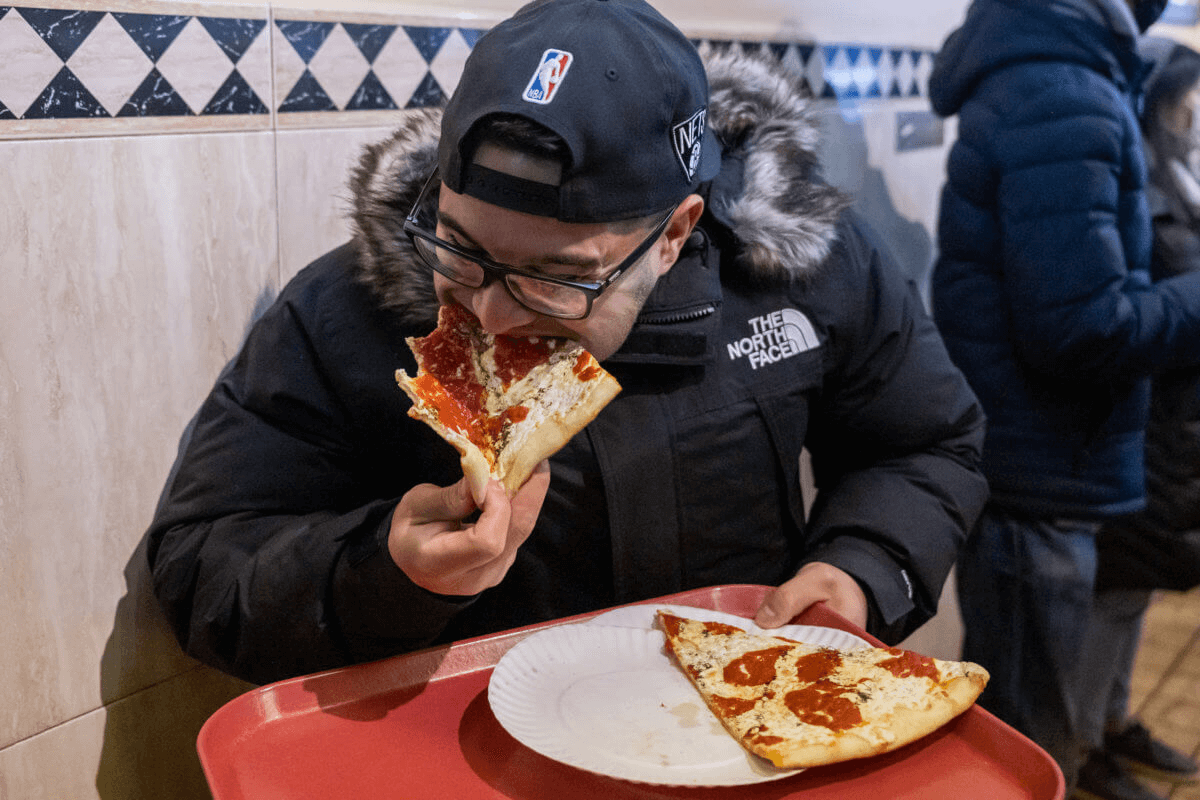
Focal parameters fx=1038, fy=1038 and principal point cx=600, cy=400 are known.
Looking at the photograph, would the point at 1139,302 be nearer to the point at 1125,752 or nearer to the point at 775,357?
the point at 775,357

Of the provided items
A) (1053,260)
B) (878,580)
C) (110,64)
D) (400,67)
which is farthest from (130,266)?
(1053,260)

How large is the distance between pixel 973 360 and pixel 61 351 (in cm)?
202

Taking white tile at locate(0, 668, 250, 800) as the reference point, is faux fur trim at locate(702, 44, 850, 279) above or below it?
above

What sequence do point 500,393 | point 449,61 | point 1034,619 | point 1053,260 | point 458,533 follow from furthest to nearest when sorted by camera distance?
point 1034,619, point 1053,260, point 449,61, point 500,393, point 458,533

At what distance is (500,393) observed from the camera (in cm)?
139

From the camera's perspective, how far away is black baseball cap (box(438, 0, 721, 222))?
3.92 feet

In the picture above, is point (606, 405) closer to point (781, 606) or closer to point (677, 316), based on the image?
point (677, 316)

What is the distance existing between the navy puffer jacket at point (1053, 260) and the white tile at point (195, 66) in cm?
168

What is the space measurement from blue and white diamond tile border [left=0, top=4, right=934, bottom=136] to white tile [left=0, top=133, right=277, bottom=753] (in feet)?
0.13

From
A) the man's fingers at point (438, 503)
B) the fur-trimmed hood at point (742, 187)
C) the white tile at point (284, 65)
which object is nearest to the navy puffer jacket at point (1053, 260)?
the fur-trimmed hood at point (742, 187)

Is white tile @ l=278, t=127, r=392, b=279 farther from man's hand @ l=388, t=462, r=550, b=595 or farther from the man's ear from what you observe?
man's hand @ l=388, t=462, r=550, b=595

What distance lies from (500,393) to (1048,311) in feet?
4.89

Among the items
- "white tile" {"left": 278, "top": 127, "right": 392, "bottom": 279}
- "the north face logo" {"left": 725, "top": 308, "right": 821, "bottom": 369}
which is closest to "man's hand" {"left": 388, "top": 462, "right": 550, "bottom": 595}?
"the north face logo" {"left": 725, "top": 308, "right": 821, "bottom": 369}

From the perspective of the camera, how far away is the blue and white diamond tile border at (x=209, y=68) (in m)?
1.38
